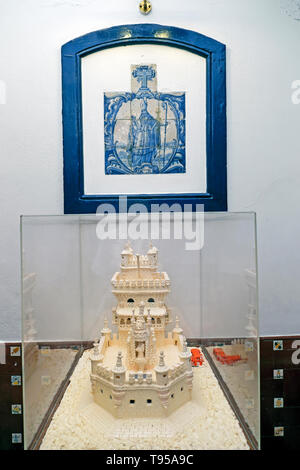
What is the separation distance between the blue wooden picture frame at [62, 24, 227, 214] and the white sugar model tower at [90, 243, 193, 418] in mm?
462

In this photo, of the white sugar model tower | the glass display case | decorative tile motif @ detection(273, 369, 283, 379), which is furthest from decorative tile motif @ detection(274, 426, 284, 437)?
the white sugar model tower

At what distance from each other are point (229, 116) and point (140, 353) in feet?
4.28

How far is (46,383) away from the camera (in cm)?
138

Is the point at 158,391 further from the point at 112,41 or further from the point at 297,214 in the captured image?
the point at 112,41

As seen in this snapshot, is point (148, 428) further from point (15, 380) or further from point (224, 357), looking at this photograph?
point (15, 380)

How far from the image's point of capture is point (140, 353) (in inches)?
51.1

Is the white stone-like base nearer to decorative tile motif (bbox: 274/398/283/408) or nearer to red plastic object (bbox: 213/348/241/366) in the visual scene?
red plastic object (bbox: 213/348/241/366)

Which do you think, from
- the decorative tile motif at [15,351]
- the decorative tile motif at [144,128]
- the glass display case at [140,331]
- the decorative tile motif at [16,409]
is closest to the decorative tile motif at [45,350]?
the glass display case at [140,331]

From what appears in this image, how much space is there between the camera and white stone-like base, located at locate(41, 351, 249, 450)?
1173mm

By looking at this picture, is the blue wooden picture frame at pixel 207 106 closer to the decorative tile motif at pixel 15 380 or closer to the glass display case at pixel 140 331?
the glass display case at pixel 140 331

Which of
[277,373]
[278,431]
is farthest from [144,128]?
[278,431]

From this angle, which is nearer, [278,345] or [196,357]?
[196,357]
